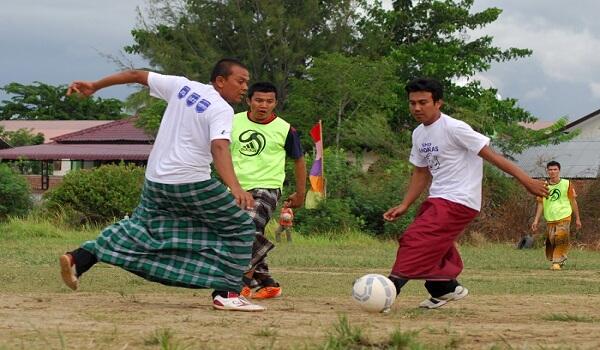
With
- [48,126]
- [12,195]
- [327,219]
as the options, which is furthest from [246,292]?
[48,126]

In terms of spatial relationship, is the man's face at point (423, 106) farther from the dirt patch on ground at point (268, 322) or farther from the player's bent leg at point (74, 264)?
the player's bent leg at point (74, 264)

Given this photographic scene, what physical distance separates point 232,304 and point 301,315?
618 millimetres

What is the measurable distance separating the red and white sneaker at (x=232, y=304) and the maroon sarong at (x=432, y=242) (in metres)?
1.18

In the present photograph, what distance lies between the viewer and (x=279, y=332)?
20.0ft

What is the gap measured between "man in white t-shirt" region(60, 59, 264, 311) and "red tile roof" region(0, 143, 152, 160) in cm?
4399

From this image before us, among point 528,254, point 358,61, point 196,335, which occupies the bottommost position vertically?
point 528,254

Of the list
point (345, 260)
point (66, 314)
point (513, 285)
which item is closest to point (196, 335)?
point (66, 314)

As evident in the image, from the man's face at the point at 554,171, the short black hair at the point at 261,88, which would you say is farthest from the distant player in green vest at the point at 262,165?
the man's face at the point at 554,171

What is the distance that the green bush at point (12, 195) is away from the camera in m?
26.5

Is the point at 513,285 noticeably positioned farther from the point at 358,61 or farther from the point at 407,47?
the point at 407,47

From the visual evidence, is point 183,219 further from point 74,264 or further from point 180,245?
point 74,264

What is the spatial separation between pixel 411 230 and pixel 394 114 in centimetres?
3600

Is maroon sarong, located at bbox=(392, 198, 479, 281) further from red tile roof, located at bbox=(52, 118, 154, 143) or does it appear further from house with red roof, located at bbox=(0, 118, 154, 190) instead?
red tile roof, located at bbox=(52, 118, 154, 143)

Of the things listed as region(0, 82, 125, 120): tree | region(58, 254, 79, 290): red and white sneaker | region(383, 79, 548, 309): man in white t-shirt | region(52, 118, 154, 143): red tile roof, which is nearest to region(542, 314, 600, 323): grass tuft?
region(383, 79, 548, 309): man in white t-shirt
